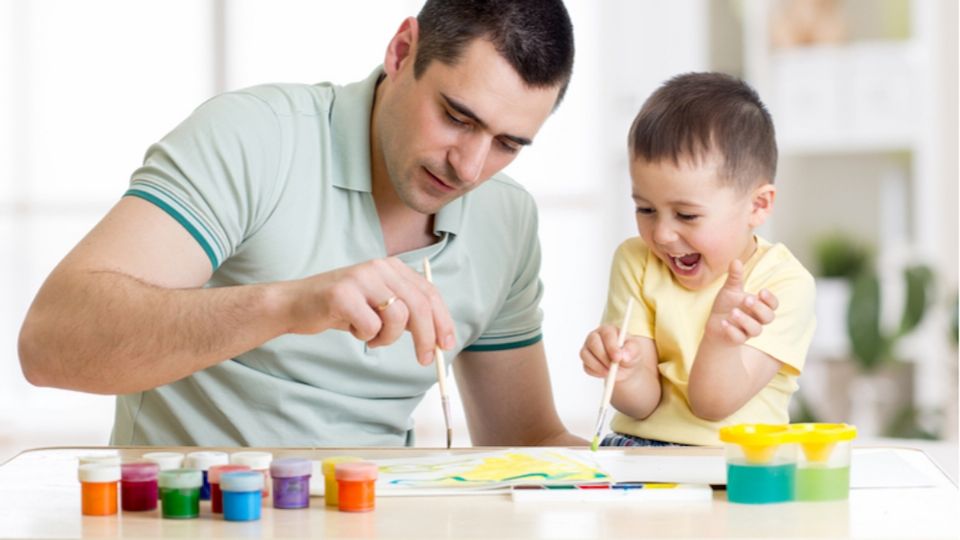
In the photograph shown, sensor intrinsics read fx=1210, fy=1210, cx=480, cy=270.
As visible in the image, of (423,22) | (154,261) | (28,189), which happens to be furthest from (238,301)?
(28,189)

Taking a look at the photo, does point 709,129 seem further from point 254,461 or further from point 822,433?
point 254,461

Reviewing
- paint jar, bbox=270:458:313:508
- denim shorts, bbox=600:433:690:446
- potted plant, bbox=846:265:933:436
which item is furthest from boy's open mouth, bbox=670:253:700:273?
potted plant, bbox=846:265:933:436

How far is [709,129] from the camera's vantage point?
5.15 feet

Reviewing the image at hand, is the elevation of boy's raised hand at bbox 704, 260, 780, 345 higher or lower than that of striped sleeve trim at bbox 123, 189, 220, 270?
lower

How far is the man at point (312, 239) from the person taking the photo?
136 cm

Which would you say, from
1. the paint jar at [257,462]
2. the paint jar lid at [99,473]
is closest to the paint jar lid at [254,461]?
the paint jar at [257,462]

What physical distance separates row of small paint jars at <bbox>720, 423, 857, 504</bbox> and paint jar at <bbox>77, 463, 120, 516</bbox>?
0.57m

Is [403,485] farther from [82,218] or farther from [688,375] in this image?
[82,218]

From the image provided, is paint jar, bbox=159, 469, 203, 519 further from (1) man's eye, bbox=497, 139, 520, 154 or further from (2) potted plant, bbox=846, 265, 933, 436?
(2) potted plant, bbox=846, 265, 933, 436

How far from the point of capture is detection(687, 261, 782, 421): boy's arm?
4.59 ft

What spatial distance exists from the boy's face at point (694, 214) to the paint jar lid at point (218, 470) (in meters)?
0.68

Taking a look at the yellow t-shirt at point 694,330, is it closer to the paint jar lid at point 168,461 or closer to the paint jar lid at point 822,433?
the paint jar lid at point 822,433

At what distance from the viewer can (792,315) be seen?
1.59 meters

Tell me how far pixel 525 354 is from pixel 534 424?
4.7 inches
